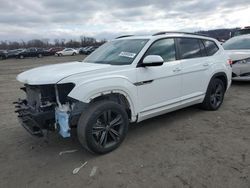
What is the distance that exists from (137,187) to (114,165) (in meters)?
0.63

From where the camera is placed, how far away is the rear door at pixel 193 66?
17.0ft

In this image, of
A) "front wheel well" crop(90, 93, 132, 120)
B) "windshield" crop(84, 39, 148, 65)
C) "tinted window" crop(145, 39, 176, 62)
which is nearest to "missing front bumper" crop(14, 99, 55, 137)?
"front wheel well" crop(90, 93, 132, 120)

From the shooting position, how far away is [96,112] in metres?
3.81

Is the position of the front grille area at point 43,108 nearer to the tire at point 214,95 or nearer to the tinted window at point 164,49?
the tinted window at point 164,49

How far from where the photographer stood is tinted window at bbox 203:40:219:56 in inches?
232

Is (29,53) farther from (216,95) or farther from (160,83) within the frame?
(160,83)

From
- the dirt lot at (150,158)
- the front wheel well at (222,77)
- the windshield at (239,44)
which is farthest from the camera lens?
the windshield at (239,44)

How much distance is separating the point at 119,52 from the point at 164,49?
0.83 metres

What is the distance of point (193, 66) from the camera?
5.32 m

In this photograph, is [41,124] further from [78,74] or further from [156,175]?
[156,175]

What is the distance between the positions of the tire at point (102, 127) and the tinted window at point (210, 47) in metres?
2.81

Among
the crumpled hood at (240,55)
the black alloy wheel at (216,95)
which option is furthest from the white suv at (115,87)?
the crumpled hood at (240,55)

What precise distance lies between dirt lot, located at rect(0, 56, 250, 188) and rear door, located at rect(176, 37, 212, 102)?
0.62 meters

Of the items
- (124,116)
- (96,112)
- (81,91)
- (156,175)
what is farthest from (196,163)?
(81,91)
